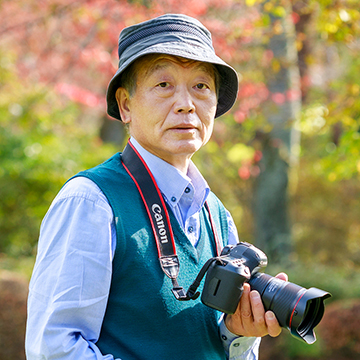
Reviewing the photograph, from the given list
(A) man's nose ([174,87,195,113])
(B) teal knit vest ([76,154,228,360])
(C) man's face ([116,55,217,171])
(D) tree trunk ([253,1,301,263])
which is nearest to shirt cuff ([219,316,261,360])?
(B) teal knit vest ([76,154,228,360])

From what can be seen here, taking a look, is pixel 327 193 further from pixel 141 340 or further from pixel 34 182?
pixel 141 340

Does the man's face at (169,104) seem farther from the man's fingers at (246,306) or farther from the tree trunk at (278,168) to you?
the tree trunk at (278,168)

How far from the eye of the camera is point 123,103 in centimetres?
187

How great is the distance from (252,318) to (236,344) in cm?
19

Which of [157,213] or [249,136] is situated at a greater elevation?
[249,136]

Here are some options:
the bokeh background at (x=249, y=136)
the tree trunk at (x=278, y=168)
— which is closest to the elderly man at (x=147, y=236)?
the bokeh background at (x=249, y=136)

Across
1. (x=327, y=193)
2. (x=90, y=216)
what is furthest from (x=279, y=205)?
(x=90, y=216)

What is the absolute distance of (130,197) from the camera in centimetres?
160

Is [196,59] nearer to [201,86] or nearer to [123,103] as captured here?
[201,86]

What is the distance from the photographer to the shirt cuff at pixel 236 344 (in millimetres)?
1737

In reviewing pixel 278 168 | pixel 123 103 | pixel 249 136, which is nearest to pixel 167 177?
pixel 123 103

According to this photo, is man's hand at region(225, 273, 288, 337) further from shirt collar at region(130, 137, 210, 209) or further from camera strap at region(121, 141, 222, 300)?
shirt collar at region(130, 137, 210, 209)

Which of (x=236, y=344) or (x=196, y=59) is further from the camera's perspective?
(x=236, y=344)

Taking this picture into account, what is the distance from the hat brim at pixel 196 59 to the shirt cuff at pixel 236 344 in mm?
932
